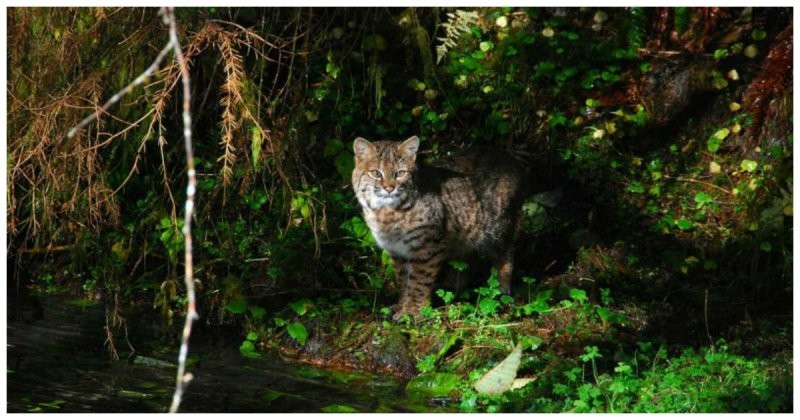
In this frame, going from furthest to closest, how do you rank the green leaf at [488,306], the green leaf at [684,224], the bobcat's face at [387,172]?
the green leaf at [684,224], the bobcat's face at [387,172], the green leaf at [488,306]

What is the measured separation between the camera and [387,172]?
6.48m

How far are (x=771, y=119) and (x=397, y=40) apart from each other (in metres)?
2.90

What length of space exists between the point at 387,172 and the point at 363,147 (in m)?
0.25

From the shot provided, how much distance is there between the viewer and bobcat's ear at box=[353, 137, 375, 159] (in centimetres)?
656

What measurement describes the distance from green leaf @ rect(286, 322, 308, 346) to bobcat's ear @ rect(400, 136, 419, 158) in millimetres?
1288

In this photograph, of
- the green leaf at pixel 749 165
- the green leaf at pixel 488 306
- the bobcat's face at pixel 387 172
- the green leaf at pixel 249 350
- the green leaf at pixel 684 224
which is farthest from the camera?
the green leaf at pixel 749 165

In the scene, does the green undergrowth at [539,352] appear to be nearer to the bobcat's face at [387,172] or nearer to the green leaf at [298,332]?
the green leaf at [298,332]

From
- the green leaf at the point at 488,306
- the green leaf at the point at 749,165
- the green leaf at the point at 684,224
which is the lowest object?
the green leaf at the point at 488,306

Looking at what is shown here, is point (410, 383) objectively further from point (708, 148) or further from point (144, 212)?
point (708, 148)

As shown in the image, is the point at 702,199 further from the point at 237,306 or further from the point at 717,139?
the point at 237,306

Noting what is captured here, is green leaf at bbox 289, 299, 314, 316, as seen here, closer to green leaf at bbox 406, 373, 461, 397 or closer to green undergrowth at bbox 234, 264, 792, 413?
green undergrowth at bbox 234, 264, 792, 413

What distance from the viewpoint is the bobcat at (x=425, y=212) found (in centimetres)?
653

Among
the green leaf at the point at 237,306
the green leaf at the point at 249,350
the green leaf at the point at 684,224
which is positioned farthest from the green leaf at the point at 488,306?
the green leaf at the point at 684,224

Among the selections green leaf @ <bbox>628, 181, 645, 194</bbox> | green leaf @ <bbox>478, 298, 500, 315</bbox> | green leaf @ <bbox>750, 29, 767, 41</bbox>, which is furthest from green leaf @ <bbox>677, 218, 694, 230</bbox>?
green leaf @ <bbox>478, 298, 500, 315</bbox>
